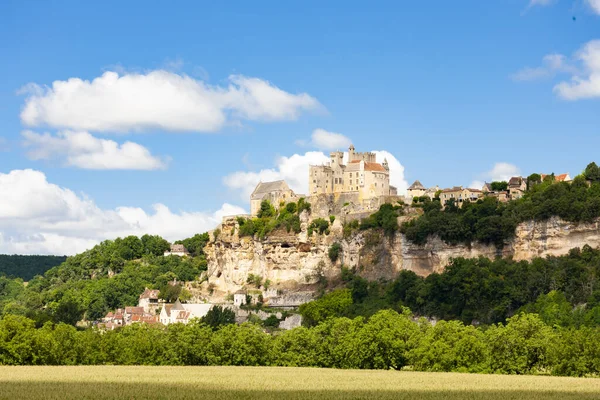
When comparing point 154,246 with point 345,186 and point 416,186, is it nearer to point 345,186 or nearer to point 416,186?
point 345,186

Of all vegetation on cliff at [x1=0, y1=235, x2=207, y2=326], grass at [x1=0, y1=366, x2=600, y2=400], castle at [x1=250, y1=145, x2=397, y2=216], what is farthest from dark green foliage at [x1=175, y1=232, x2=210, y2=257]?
grass at [x1=0, y1=366, x2=600, y2=400]

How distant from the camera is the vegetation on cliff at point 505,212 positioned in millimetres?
113250

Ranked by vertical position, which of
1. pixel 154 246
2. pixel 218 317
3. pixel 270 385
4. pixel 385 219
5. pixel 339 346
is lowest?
pixel 270 385

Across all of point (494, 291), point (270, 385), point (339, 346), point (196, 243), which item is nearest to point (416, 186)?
point (494, 291)

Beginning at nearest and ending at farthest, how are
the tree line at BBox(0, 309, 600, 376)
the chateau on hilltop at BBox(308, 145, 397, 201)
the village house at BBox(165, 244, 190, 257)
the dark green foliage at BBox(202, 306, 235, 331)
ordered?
1. the tree line at BBox(0, 309, 600, 376)
2. the dark green foliage at BBox(202, 306, 235, 331)
3. the chateau on hilltop at BBox(308, 145, 397, 201)
4. the village house at BBox(165, 244, 190, 257)

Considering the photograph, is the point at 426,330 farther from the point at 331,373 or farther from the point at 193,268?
the point at 193,268

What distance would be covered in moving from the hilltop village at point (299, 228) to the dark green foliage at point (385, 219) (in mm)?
2638

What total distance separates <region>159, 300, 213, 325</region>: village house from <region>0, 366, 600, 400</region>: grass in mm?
62022

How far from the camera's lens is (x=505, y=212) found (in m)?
120

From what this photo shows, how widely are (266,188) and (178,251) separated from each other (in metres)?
26.5

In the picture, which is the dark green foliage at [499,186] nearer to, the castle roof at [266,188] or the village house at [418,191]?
the village house at [418,191]

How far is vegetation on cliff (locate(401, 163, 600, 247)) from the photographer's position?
11325cm

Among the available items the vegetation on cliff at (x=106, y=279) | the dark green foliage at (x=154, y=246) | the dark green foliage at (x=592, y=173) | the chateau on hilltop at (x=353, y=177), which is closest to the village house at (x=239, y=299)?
the vegetation on cliff at (x=106, y=279)

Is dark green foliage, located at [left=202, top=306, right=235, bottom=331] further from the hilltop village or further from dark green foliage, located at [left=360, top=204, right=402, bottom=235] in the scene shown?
dark green foliage, located at [left=360, top=204, right=402, bottom=235]
